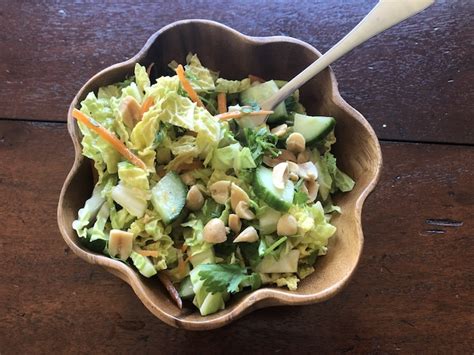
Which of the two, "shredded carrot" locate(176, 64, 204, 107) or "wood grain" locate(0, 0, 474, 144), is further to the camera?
"wood grain" locate(0, 0, 474, 144)

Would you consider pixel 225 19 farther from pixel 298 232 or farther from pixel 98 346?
pixel 98 346

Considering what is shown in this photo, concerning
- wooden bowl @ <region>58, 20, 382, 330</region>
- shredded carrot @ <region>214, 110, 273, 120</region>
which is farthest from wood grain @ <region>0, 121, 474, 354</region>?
shredded carrot @ <region>214, 110, 273, 120</region>

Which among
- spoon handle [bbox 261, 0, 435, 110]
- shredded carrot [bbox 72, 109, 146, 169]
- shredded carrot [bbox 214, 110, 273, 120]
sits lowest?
shredded carrot [bbox 72, 109, 146, 169]

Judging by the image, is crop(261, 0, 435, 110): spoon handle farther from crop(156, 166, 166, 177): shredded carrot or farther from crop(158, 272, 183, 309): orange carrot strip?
crop(158, 272, 183, 309): orange carrot strip

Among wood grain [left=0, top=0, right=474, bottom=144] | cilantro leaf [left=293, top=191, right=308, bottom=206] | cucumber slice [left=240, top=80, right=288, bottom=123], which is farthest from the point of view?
wood grain [left=0, top=0, right=474, bottom=144]

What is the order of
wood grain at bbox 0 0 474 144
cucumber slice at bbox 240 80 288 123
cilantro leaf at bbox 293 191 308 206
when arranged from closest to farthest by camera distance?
1. cilantro leaf at bbox 293 191 308 206
2. cucumber slice at bbox 240 80 288 123
3. wood grain at bbox 0 0 474 144

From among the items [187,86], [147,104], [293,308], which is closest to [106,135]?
[147,104]

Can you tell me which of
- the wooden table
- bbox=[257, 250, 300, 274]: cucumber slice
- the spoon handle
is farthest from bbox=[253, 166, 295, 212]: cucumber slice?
the wooden table

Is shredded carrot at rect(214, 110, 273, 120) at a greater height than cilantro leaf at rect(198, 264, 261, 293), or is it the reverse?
shredded carrot at rect(214, 110, 273, 120)
